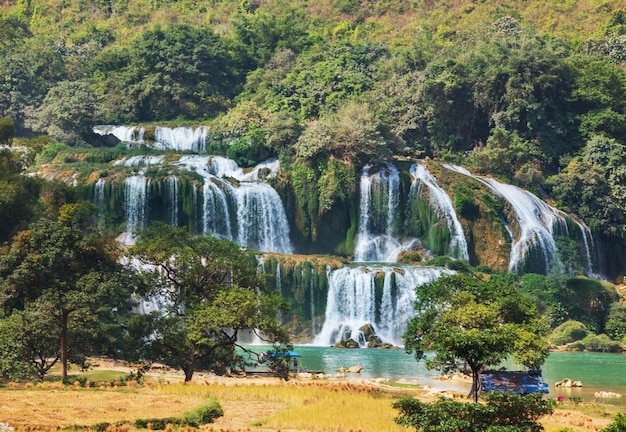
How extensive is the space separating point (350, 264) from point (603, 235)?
65.1 feet

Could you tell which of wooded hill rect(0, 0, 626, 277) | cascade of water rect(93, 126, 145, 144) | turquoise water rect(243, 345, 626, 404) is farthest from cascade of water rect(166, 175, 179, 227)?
cascade of water rect(93, 126, 145, 144)

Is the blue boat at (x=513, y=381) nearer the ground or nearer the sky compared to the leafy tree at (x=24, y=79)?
nearer the ground

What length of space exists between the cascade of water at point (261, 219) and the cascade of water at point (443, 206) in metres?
8.53

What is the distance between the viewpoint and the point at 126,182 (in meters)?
61.7

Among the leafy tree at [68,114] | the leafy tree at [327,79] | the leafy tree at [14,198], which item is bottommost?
the leafy tree at [14,198]

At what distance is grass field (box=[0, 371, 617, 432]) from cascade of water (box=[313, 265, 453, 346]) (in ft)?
69.6

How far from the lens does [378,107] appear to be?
7544 centimetres

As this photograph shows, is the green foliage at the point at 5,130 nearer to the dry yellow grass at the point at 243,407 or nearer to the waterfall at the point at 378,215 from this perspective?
the dry yellow grass at the point at 243,407

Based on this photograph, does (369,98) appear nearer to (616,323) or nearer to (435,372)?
(616,323)

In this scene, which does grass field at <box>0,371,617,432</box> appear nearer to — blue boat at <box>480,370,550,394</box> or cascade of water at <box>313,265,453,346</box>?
blue boat at <box>480,370,550,394</box>

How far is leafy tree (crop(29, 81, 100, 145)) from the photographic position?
74.9 m

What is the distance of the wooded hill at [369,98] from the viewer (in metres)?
69.1

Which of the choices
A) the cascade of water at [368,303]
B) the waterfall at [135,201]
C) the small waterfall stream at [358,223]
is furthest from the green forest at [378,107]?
the waterfall at [135,201]

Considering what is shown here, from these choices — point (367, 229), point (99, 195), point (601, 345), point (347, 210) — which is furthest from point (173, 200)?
point (601, 345)
